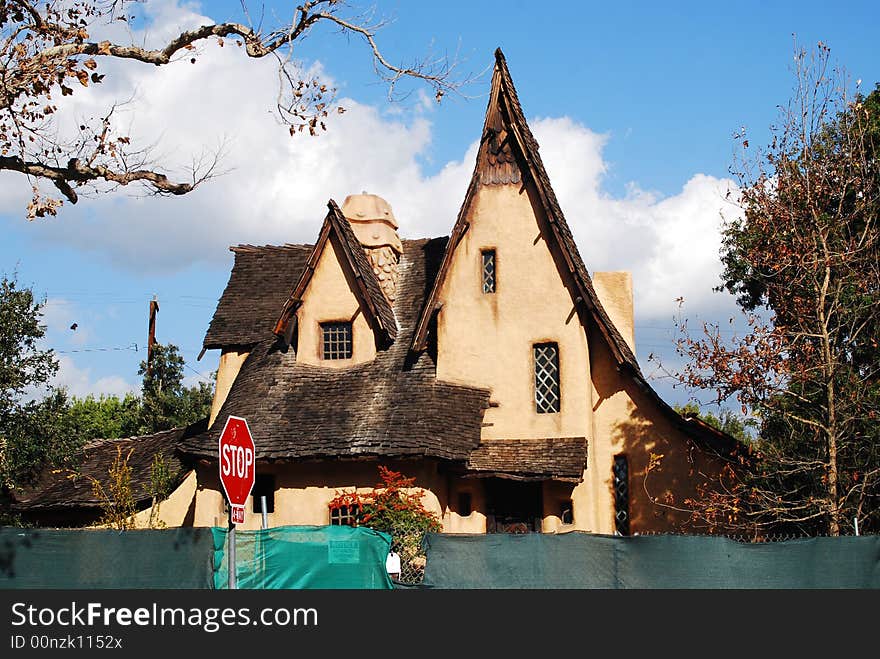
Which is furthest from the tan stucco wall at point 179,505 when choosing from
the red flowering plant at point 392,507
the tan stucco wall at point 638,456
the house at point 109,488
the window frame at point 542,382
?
the tan stucco wall at point 638,456

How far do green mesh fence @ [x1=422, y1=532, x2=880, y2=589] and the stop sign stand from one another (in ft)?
17.5

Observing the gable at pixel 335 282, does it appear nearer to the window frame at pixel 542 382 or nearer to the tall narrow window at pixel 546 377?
the window frame at pixel 542 382

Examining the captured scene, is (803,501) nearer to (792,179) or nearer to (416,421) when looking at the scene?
(792,179)

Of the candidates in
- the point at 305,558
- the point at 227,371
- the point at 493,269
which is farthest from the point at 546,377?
the point at 305,558

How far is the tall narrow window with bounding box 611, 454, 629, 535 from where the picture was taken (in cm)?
2627

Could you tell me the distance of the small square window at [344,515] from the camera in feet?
80.5

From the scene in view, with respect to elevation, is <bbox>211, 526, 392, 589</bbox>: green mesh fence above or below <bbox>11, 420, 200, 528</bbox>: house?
below

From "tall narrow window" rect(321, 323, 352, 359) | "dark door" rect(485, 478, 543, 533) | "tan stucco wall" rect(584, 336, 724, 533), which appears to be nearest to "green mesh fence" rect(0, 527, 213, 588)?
"dark door" rect(485, 478, 543, 533)

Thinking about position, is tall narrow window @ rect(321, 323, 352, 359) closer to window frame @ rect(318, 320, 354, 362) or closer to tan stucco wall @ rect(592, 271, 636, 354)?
window frame @ rect(318, 320, 354, 362)

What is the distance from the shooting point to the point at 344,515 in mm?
25047

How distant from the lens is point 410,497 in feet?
77.2

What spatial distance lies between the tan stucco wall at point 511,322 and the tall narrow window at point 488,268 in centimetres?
16
